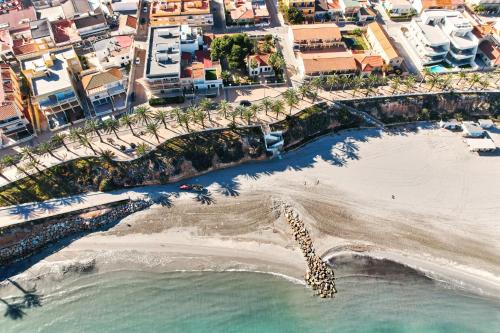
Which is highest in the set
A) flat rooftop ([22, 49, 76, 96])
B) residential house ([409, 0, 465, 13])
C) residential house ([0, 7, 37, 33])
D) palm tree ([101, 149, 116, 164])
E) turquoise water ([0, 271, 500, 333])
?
residential house ([0, 7, 37, 33])

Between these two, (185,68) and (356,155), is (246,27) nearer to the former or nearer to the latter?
(185,68)

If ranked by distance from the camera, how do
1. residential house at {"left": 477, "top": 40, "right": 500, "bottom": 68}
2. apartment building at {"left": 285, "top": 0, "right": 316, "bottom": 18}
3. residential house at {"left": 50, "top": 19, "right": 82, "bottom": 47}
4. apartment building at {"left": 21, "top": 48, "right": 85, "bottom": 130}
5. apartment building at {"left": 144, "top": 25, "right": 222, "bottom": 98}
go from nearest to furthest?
1. apartment building at {"left": 21, "top": 48, "right": 85, "bottom": 130}
2. apartment building at {"left": 144, "top": 25, "right": 222, "bottom": 98}
3. residential house at {"left": 477, "top": 40, "right": 500, "bottom": 68}
4. residential house at {"left": 50, "top": 19, "right": 82, "bottom": 47}
5. apartment building at {"left": 285, "top": 0, "right": 316, "bottom": 18}

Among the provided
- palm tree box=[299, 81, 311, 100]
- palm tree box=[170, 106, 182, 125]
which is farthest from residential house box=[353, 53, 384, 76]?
palm tree box=[170, 106, 182, 125]

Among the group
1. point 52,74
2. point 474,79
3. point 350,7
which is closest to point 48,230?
point 52,74

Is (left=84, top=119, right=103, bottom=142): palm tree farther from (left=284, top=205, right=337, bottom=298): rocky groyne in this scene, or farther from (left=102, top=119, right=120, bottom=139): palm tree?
(left=284, top=205, right=337, bottom=298): rocky groyne

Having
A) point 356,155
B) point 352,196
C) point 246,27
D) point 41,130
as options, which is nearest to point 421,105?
point 356,155

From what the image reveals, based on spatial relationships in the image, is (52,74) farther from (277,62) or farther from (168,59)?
(277,62)
